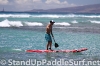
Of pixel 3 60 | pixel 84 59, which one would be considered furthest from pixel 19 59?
pixel 84 59

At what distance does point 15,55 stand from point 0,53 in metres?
0.88

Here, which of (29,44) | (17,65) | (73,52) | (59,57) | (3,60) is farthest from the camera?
(29,44)

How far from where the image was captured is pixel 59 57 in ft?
40.8

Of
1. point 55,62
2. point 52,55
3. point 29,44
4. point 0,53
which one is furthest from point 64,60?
point 29,44

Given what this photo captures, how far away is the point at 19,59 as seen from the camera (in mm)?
11797

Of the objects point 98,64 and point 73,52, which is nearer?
point 98,64

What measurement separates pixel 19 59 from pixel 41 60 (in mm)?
932

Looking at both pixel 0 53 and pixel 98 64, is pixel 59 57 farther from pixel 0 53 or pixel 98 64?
pixel 0 53

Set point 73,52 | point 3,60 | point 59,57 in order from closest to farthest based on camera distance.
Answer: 1. point 3,60
2. point 59,57
3. point 73,52

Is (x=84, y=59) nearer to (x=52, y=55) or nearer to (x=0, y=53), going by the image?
(x=52, y=55)

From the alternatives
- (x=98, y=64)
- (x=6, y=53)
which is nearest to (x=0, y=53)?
(x=6, y=53)

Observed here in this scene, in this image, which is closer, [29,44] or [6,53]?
[6,53]

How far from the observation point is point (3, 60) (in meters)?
11.6

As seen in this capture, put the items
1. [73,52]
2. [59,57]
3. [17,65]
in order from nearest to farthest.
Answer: [17,65] < [59,57] < [73,52]
